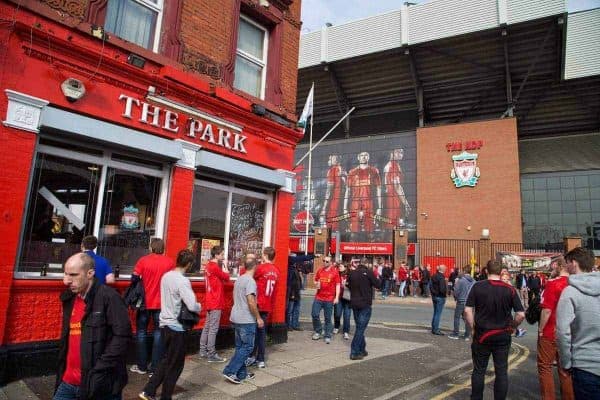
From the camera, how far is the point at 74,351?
3012mm

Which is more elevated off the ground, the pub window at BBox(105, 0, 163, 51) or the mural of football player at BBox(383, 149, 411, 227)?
the mural of football player at BBox(383, 149, 411, 227)

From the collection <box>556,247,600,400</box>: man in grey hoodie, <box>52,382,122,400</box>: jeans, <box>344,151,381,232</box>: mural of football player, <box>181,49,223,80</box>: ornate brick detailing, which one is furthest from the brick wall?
<box>52,382,122,400</box>: jeans

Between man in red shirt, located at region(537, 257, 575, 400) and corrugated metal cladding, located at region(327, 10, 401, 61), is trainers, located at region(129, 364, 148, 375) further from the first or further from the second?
corrugated metal cladding, located at region(327, 10, 401, 61)

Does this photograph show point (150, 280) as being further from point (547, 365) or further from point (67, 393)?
point (547, 365)

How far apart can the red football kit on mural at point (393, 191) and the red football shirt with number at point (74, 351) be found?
3420 centimetres

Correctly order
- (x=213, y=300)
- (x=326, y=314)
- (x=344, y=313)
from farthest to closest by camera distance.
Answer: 1. (x=344, y=313)
2. (x=326, y=314)
3. (x=213, y=300)

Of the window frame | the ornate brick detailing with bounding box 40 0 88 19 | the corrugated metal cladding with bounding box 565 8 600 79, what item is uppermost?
the corrugated metal cladding with bounding box 565 8 600 79

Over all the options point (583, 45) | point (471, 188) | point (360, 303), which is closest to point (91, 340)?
point (360, 303)

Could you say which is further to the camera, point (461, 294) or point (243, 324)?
point (461, 294)

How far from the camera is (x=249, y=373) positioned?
20.3 feet

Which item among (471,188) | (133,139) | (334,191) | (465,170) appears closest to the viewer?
(133,139)

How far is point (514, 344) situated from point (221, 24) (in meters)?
9.88

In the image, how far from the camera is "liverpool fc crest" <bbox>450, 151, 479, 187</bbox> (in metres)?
32.8

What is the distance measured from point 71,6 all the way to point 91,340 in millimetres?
5303
